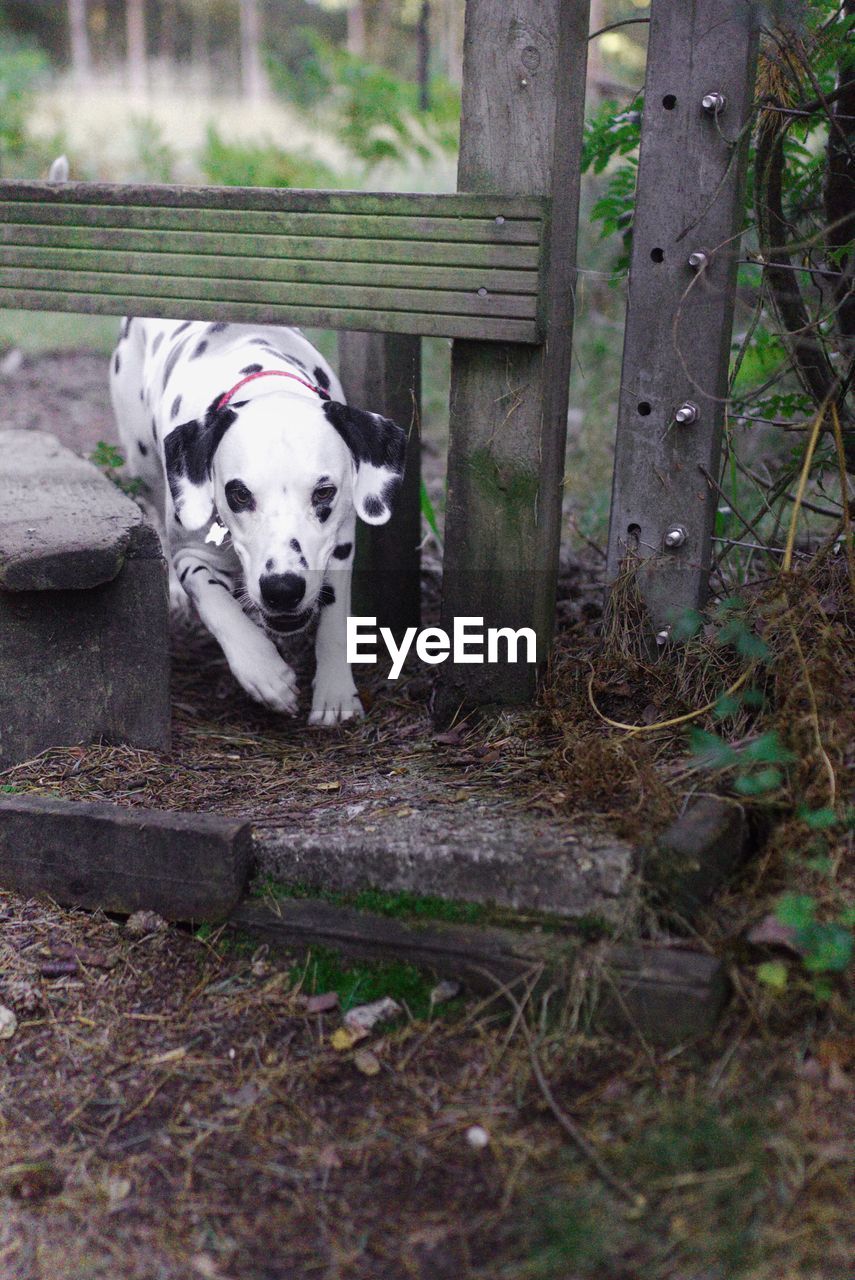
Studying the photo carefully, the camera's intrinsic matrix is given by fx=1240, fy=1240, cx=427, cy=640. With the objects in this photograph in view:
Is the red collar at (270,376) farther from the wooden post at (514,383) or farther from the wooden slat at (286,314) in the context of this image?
the wooden post at (514,383)

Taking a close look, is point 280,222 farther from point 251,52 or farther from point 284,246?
point 251,52

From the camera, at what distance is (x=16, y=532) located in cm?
327

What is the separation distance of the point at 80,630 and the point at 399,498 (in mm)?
1262

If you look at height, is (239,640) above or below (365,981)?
above

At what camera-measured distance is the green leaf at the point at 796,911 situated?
2.17 metres

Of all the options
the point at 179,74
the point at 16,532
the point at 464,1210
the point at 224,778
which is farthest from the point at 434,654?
the point at 179,74

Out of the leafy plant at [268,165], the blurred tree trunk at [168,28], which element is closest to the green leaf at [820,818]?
the leafy plant at [268,165]

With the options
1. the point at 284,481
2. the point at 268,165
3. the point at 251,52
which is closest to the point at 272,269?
the point at 284,481

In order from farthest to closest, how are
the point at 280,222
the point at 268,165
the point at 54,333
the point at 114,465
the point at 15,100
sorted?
the point at 15,100
the point at 268,165
the point at 54,333
the point at 114,465
the point at 280,222

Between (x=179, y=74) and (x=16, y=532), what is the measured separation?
2331cm

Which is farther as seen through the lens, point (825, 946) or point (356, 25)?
point (356, 25)

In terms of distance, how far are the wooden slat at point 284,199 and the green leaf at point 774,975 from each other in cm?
178

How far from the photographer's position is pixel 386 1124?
7.47 feet

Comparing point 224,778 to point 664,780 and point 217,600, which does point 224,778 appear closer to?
point 217,600
